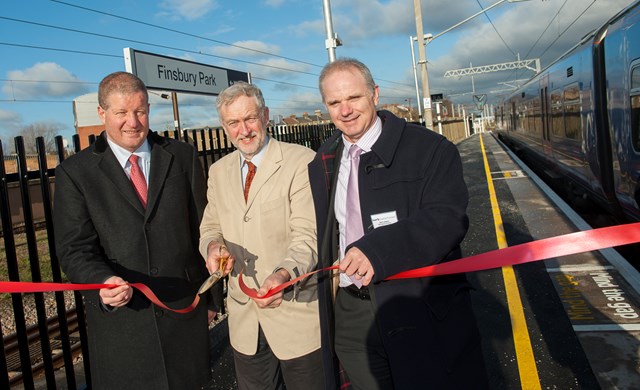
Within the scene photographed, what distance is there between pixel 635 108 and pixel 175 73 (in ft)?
18.4

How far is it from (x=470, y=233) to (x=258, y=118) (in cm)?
561

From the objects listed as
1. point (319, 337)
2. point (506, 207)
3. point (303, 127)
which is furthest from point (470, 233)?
point (319, 337)

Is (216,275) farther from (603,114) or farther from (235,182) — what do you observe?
(603,114)

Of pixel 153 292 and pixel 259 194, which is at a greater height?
pixel 259 194

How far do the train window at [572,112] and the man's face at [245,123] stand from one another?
811 centimetres

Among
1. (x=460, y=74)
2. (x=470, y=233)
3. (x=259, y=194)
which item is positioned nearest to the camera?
(x=259, y=194)

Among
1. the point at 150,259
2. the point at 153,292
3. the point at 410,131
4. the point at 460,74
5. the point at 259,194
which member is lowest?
the point at 153,292

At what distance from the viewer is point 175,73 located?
5.73 m

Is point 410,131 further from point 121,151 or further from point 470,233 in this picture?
point 470,233

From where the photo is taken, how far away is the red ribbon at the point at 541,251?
2.10 m

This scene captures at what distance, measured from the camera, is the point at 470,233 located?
24.4 ft

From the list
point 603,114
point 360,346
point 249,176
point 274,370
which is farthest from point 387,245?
point 603,114

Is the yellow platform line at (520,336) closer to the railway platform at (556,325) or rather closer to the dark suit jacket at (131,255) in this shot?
the railway platform at (556,325)

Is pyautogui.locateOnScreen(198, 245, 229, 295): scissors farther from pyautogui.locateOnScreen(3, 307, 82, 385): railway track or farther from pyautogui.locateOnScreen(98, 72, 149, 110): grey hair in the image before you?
pyautogui.locateOnScreen(3, 307, 82, 385): railway track
